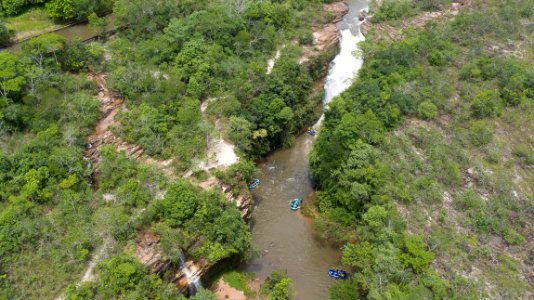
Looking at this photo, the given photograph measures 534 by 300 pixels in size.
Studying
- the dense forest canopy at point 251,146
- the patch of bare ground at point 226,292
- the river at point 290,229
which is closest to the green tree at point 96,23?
the dense forest canopy at point 251,146

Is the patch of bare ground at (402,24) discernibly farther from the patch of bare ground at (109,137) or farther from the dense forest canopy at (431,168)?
the patch of bare ground at (109,137)

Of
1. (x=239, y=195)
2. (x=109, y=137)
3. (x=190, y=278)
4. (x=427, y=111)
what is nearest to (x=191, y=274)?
(x=190, y=278)

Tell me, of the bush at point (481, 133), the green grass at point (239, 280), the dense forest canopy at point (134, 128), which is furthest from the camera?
the bush at point (481, 133)

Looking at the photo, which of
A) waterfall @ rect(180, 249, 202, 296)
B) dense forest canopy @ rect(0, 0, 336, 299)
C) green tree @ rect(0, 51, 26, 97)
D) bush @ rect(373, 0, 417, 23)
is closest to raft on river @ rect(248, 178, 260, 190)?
dense forest canopy @ rect(0, 0, 336, 299)

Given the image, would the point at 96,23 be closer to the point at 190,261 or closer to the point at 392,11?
the point at 190,261

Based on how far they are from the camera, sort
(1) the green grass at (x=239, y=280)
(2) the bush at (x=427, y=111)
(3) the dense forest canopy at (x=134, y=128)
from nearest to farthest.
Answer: (3) the dense forest canopy at (x=134, y=128) < (1) the green grass at (x=239, y=280) < (2) the bush at (x=427, y=111)

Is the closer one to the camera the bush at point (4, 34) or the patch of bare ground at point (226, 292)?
the patch of bare ground at point (226, 292)
